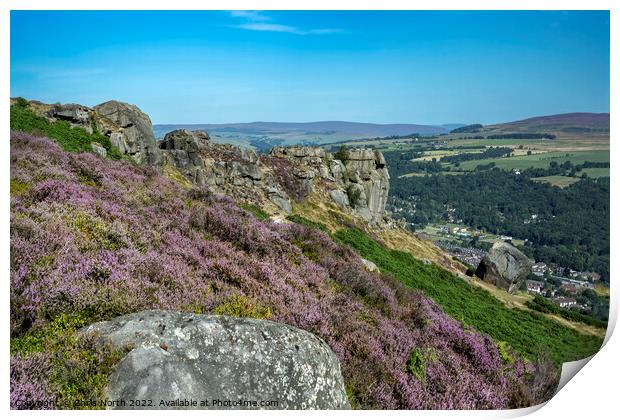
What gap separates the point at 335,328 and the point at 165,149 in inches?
1031

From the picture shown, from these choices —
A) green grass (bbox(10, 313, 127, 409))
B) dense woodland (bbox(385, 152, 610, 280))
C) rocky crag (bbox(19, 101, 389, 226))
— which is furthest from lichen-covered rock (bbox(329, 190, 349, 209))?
green grass (bbox(10, 313, 127, 409))

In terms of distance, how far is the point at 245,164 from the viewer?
Result: 111 feet

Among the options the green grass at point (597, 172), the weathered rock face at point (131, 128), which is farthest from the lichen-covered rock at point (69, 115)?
the green grass at point (597, 172)

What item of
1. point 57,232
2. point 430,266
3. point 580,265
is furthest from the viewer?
point 430,266

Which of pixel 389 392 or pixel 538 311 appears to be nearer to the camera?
pixel 389 392

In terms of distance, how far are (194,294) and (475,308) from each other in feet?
69.9

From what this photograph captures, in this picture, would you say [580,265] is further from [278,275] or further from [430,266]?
[430,266]

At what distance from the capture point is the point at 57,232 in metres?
6.75

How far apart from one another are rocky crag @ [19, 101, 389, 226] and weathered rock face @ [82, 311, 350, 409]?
15.6 meters

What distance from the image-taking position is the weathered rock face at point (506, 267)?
3634 cm

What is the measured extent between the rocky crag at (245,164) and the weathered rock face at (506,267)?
12.6 m

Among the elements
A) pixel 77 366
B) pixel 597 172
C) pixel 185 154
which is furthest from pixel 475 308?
pixel 77 366

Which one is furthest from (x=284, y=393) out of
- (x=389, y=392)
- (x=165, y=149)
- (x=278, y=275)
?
(x=165, y=149)

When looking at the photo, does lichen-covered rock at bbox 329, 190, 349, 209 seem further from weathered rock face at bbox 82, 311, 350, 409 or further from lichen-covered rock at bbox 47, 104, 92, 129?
weathered rock face at bbox 82, 311, 350, 409
